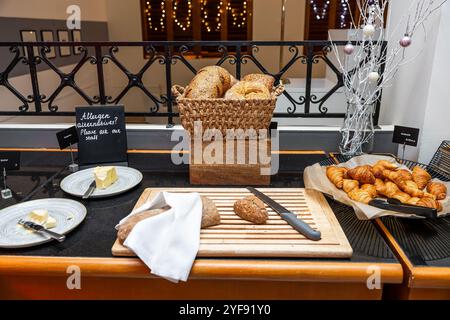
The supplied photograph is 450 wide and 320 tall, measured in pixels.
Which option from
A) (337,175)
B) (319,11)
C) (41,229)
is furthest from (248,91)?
(319,11)

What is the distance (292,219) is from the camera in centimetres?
96

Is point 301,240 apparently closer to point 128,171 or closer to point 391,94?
point 128,171

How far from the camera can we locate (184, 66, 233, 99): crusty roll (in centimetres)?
121

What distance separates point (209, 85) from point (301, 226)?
57 cm

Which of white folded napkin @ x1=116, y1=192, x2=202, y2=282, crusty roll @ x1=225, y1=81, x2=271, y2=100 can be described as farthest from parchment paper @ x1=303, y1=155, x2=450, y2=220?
white folded napkin @ x1=116, y1=192, x2=202, y2=282

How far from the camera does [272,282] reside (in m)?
0.87

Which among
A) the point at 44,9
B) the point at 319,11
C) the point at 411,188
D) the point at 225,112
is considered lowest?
the point at 411,188

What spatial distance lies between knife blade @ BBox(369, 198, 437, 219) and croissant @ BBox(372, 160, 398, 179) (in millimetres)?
166

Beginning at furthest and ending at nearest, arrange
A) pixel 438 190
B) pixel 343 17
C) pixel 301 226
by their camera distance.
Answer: pixel 343 17 < pixel 438 190 < pixel 301 226

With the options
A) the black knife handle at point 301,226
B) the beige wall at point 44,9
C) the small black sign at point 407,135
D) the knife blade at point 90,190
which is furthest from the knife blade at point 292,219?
the beige wall at point 44,9

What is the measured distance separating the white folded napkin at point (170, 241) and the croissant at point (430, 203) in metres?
0.58

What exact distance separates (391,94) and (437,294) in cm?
103

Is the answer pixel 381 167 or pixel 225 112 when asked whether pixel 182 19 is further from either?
pixel 381 167

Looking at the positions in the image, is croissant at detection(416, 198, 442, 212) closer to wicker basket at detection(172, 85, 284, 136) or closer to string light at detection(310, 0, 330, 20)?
wicker basket at detection(172, 85, 284, 136)
